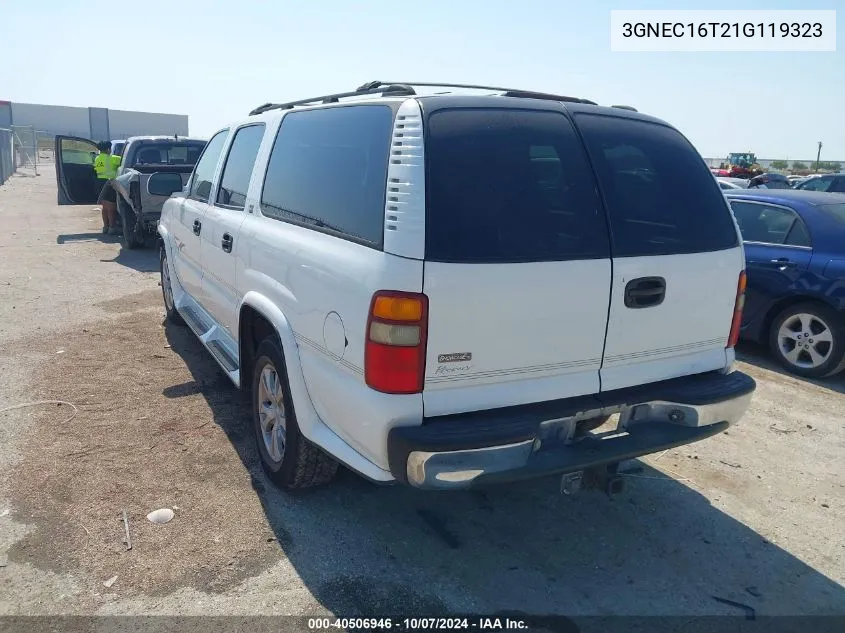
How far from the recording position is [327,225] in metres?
3.15

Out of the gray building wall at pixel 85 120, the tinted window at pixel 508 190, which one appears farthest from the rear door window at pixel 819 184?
the gray building wall at pixel 85 120

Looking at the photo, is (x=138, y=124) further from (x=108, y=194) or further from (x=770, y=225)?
(x=770, y=225)

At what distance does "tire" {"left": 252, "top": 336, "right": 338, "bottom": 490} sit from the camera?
11.2 ft

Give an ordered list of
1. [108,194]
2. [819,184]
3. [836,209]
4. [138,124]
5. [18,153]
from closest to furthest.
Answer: [836,209] < [108,194] < [819,184] < [18,153] < [138,124]

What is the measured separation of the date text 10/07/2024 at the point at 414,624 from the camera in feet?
8.94

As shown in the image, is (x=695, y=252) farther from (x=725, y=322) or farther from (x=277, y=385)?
(x=277, y=385)

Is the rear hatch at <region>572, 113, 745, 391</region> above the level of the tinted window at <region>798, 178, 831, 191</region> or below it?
below

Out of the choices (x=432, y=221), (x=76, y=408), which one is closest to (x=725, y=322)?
(x=432, y=221)

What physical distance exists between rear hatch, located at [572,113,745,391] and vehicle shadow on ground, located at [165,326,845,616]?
88 centimetres

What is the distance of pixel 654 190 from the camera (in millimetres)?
3195

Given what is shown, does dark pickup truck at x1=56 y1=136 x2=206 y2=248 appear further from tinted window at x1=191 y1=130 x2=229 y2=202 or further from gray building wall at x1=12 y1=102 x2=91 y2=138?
gray building wall at x1=12 y1=102 x2=91 y2=138

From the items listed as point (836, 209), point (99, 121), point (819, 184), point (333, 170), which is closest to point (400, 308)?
point (333, 170)

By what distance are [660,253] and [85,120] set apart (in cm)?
7147

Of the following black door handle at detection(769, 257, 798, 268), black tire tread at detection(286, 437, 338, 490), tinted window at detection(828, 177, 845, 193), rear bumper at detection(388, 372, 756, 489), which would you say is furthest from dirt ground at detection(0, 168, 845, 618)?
tinted window at detection(828, 177, 845, 193)
